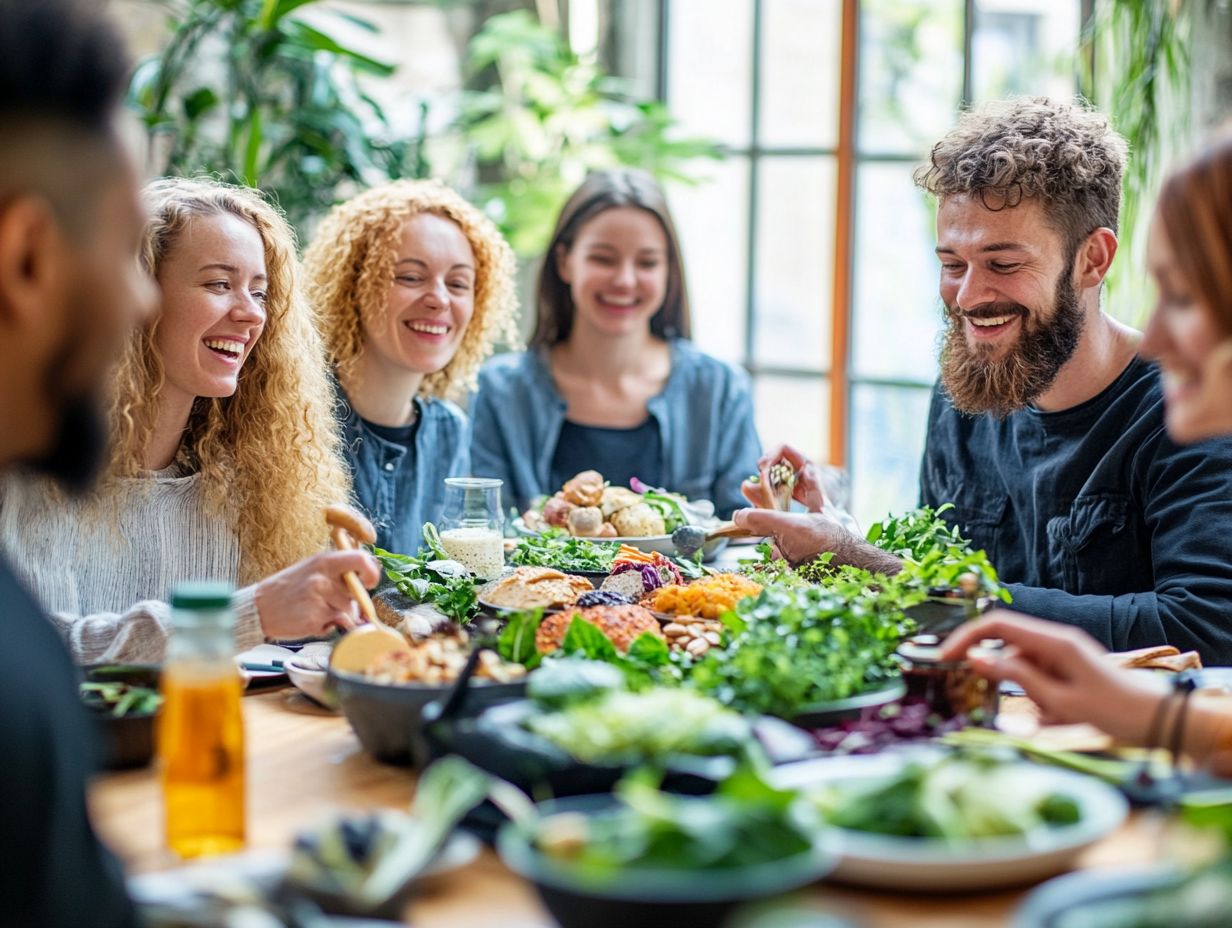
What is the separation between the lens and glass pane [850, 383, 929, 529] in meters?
5.67

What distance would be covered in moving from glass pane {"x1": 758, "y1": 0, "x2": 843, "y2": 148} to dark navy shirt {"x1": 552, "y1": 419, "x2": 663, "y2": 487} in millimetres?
2129

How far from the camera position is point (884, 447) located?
5.75 m

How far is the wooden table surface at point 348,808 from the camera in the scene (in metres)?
1.23

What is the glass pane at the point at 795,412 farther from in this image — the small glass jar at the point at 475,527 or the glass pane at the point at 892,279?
the small glass jar at the point at 475,527

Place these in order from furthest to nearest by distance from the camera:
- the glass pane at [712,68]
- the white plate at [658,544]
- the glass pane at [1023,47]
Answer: the glass pane at [712,68]
the glass pane at [1023,47]
the white plate at [658,544]

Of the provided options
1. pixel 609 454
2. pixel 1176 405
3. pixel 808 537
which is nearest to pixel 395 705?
pixel 1176 405

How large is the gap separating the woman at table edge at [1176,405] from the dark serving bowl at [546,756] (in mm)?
279

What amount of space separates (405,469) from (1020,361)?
1553 mm

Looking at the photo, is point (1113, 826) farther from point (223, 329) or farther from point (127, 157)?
point (223, 329)

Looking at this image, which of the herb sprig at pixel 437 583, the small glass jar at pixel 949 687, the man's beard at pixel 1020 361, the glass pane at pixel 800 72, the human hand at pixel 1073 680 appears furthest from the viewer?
the glass pane at pixel 800 72

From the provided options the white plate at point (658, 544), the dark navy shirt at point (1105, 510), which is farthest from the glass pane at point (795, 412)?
the white plate at point (658, 544)

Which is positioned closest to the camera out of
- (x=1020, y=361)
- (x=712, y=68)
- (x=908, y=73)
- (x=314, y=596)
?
(x=314, y=596)

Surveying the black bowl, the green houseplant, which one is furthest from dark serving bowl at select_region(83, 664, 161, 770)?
the green houseplant

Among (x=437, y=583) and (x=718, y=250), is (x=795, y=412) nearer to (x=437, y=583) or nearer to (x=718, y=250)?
(x=718, y=250)
